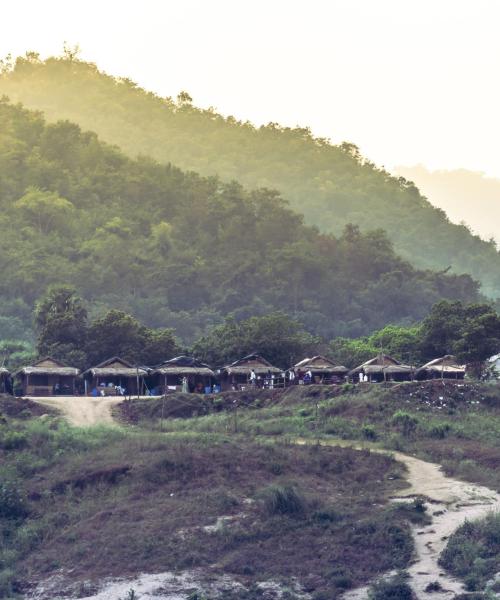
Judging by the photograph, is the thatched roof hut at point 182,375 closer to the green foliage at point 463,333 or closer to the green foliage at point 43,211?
the green foliage at point 463,333

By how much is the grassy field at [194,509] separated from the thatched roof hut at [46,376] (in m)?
11.9

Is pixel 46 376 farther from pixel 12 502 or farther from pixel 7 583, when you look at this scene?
pixel 7 583

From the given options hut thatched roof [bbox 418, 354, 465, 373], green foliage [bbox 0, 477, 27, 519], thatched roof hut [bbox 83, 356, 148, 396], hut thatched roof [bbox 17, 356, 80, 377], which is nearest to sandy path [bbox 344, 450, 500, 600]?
green foliage [bbox 0, 477, 27, 519]

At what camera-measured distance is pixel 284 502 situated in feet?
134

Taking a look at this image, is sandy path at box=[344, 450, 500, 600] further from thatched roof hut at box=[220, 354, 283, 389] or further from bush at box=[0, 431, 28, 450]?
thatched roof hut at box=[220, 354, 283, 389]

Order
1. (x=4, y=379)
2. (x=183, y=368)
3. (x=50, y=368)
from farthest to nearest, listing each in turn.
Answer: (x=183, y=368) < (x=50, y=368) < (x=4, y=379)

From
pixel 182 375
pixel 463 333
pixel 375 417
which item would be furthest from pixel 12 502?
pixel 463 333

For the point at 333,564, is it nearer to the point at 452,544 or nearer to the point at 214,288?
the point at 452,544

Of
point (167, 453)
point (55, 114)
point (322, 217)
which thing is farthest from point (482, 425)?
point (55, 114)

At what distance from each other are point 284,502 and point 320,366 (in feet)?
75.2

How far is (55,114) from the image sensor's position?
177 m

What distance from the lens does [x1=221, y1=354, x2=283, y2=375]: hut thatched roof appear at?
6250 centimetres

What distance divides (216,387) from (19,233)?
46.7 m

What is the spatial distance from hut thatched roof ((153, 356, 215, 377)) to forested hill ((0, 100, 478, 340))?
30.4 metres
